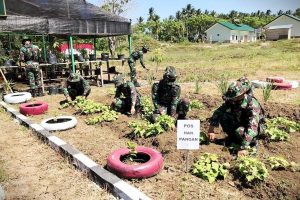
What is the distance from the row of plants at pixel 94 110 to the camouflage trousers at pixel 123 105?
0.77ft

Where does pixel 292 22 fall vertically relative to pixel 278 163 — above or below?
above

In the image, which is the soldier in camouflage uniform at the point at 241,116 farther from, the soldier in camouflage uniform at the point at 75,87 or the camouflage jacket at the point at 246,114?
the soldier in camouflage uniform at the point at 75,87

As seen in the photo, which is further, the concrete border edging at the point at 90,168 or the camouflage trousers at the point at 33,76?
the camouflage trousers at the point at 33,76

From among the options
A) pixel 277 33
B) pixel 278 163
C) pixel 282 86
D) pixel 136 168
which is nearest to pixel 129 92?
pixel 136 168

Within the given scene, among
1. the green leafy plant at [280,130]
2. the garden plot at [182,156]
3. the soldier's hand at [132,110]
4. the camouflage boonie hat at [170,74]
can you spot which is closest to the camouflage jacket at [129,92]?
the soldier's hand at [132,110]

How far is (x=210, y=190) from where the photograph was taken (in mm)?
4180

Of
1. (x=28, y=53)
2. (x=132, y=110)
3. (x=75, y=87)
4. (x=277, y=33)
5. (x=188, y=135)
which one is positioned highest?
(x=277, y=33)

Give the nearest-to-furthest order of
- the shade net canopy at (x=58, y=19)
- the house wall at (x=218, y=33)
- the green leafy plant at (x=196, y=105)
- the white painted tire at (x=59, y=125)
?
1. the white painted tire at (x=59, y=125)
2. the green leafy plant at (x=196, y=105)
3. the shade net canopy at (x=58, y=19)
4. the house wall at (x=218, y=33)

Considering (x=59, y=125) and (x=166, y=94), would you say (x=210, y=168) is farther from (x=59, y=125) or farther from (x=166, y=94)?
(x=59, y=125)

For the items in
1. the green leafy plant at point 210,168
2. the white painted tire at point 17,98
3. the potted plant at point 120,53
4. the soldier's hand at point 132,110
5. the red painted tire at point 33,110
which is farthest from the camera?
the potted plant at point 120,53

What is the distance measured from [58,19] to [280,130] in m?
9.15

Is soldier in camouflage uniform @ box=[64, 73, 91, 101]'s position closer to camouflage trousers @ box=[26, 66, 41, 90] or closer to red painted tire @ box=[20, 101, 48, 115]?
red painted tire @ box=[20, 101, 48, 115]

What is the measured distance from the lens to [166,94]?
7090mm

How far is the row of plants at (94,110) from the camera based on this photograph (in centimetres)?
761
